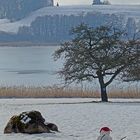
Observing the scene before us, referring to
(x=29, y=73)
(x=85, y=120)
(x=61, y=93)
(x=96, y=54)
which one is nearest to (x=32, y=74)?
(x=29, y=73)

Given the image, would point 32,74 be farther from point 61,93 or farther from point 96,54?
point 96,54

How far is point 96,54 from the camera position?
2252 centimetres

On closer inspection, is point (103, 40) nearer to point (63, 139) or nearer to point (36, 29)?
point (63, 139)

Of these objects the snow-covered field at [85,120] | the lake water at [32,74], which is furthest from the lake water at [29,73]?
the snow-covered field at [85,120]

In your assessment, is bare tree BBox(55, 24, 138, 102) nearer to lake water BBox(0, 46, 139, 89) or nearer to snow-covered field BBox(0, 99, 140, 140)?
snow-covered field BBox(0, 99, 140, 140)

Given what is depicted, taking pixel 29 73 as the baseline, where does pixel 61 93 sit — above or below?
below

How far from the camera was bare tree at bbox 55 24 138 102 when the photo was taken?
873 inches

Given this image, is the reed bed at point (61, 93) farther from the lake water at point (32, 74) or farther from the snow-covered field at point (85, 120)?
the snow-covered field at point (85, 120)

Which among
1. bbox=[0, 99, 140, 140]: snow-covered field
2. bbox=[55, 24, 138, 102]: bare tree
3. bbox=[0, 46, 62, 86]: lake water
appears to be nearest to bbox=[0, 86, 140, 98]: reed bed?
bbox=[55, 24, 138, 102]: bare tree

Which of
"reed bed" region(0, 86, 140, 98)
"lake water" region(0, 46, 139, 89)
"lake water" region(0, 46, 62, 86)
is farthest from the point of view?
"lake water" region(0, 46, 62, 86)

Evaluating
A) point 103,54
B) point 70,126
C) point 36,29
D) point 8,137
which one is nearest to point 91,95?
point 103,54

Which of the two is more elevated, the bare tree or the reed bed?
the bare tree

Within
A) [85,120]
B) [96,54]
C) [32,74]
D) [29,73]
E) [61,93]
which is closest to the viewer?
[85,120]

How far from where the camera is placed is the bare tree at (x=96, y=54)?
72.7 feet
